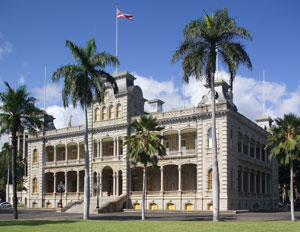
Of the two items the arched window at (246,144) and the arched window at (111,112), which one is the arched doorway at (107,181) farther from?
the arched window at (246,144)

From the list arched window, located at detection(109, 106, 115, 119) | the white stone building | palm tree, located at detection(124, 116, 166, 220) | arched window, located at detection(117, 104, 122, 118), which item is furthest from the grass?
arched window, located at detection(109, 106, 115, 119)

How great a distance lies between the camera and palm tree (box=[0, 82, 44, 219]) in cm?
3481

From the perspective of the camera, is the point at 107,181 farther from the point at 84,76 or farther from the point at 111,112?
the point at 84,76

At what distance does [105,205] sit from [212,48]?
26925 millimetres

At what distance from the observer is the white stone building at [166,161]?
4931cm

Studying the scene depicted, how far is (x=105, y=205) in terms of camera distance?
4981 cm

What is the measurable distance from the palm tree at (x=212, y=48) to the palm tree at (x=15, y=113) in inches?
523

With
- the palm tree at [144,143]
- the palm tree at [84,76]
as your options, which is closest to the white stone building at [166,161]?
the palm tree at [144,143]

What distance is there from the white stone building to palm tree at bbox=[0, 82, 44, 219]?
19295 millimetres

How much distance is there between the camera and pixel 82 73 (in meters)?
34.6

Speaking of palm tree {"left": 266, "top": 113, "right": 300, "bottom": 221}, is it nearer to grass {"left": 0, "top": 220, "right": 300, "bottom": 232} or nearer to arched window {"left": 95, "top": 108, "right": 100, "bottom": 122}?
grass {"left": 0, "top": 220, "right": 300, "bottom": 232}

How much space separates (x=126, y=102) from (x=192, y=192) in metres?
14.5

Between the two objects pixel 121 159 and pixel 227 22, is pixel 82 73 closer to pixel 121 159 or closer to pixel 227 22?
pixel 227 22

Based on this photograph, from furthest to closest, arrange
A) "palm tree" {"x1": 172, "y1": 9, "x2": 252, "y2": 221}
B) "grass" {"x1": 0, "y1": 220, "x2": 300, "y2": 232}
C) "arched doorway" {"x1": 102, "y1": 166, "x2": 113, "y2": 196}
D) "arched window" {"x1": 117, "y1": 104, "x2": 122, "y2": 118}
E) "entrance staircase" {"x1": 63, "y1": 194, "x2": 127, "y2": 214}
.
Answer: "arched doorway" {"x1": 102, "y1": 166, "x2": 113, "y2": 196}, "arched window" {"x1": 117, "y1": 104, "x2": 122, "y2": 118}, "entrance staircase" {"x1": 63, "y1": 194, "x2": 127, "y2": 214}, "palm tree" {"x1": 172, "y1": 9, "x2": 252, "y2": 221}, "grass" {"x1": 0, "y1": 220, "x2": 300, "y2": 232}
